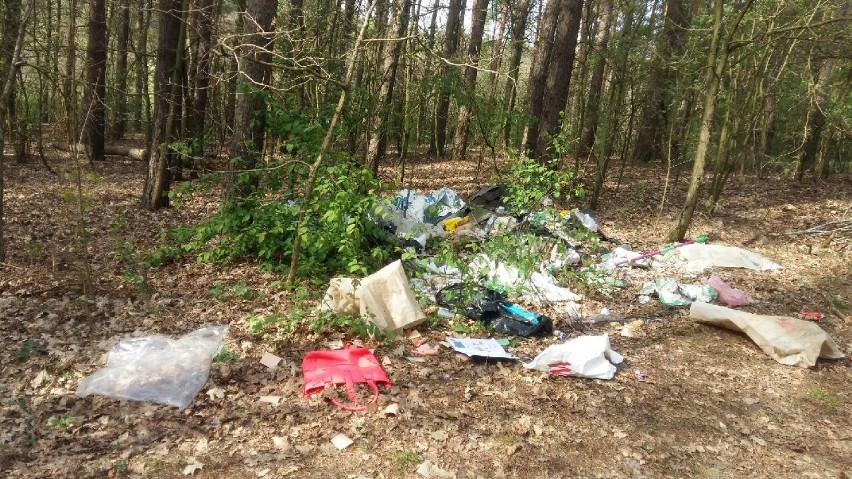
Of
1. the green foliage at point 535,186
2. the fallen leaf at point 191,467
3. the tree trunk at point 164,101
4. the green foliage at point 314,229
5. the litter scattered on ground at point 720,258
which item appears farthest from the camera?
the tree trunk at point 164,101

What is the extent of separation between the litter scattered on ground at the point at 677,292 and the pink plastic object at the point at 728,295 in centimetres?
9

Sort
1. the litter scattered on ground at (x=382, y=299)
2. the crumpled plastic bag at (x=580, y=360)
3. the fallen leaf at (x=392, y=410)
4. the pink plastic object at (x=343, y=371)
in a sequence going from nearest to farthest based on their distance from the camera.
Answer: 1. the fallen leaf at (x=392, y=410)
2. the pink plastic object at (x=343, y=371)
3. the crumpled plastic bag at (x=580, y=360)
4. the litter scattered on ground at (x=382, y=299)

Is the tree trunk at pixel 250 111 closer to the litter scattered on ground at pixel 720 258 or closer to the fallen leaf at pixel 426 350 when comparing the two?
the fallen leaf at pixel 426 350

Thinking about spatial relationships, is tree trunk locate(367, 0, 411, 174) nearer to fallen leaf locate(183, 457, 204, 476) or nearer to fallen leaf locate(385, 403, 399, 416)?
fallen leaf locate(385, 403, 399, 416)

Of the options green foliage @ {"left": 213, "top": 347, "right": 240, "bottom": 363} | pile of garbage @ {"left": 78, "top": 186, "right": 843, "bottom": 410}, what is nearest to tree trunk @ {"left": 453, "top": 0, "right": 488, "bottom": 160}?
pile of garbage @ {"left": 78, "top": 186, "right": 843, "bottom": 410}

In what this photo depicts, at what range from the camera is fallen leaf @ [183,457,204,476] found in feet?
9.39

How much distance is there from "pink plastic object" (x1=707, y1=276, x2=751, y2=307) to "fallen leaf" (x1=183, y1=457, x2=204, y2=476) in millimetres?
5358

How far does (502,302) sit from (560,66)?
564 centimetres

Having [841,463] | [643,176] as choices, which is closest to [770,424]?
[841,463]

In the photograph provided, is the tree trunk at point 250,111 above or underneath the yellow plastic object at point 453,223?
above

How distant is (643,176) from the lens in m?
12.5

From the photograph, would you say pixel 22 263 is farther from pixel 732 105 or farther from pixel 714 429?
pixel 732 105

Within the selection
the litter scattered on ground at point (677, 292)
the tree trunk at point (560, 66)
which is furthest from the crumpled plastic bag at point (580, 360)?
the tree trunk at point (560, 66)

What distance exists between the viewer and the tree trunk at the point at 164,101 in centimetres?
720
